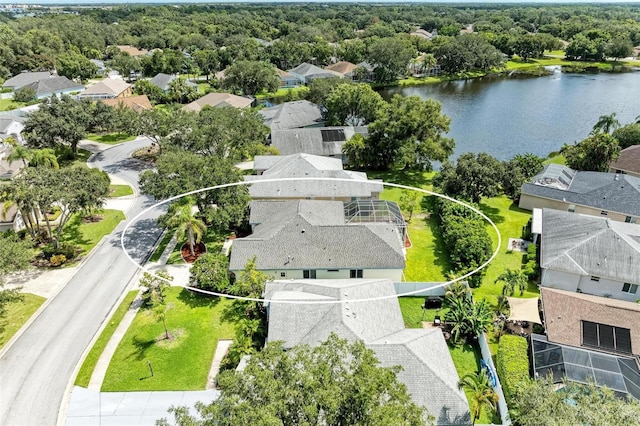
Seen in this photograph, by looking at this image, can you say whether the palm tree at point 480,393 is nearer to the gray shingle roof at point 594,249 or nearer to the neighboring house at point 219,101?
the gray shingle roof at point 594,249

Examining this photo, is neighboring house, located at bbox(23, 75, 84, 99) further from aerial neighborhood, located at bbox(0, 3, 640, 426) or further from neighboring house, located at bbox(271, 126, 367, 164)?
neighboring house, located at bbox(271, 126, 367, 164)

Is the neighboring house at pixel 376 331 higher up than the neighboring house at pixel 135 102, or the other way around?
the neighboring house at pixel 135 102

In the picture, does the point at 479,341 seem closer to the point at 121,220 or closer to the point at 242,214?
the point at 242,214

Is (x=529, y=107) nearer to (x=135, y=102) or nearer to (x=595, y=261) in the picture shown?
(x=595, y=261)

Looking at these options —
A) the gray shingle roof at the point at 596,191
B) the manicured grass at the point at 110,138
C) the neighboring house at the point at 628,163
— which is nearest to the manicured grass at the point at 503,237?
the gray shingle roof at the point at 596,191

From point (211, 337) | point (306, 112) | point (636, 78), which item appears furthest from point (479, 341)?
point (636, 78)
